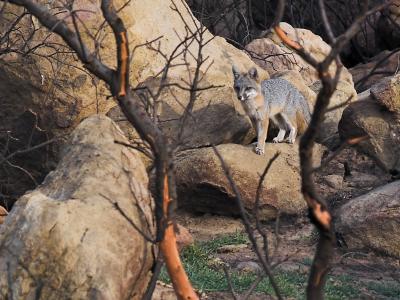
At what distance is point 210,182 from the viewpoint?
11.1 metres

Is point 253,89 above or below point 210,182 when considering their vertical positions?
above

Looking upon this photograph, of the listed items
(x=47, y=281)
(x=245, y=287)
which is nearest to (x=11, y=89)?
(x=245, y=287)

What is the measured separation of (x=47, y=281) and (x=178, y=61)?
6.38 meters

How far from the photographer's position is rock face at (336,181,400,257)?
31.5 ft

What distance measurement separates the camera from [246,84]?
11766 millimetres

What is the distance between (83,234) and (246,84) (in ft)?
20.5

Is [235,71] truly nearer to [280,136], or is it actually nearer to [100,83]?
[280,136]

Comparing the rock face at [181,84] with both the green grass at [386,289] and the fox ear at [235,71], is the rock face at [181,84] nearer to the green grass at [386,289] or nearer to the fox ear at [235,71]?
the fox ear at [235,71]

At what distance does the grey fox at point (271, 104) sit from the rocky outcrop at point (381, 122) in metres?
0.98

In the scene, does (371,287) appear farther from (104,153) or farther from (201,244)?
(104,153)

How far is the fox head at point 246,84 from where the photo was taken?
11.7 m

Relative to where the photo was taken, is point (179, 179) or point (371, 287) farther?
point (179, 179)

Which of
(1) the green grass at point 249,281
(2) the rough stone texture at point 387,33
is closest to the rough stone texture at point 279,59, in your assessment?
(2) the rough stone texture at point 387,33

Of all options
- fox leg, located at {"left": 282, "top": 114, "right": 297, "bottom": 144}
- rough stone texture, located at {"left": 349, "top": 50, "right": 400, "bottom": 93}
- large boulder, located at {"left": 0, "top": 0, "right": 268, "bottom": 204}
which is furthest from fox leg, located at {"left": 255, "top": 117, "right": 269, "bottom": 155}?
rough stone texture, located at {"left": 349, "top": 50, "right": 400, "bottom": 93}
